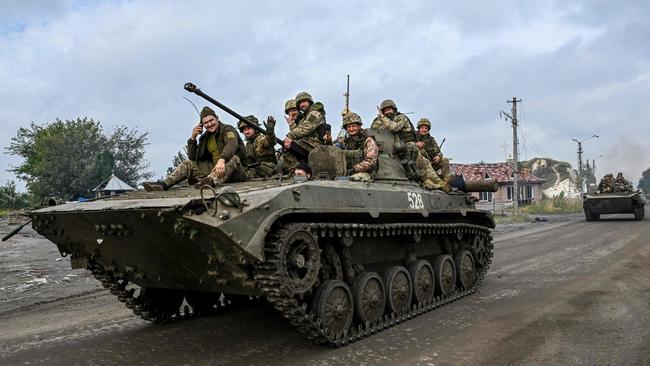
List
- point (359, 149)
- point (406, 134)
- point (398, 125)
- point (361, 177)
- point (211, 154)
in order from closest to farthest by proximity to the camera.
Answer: point (361, 177) → point (211, 154) → point (359, 149) → point (398, 125) → point (406, 134)

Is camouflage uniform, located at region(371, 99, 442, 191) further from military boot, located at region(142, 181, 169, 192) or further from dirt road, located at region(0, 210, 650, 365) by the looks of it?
military boot, located at region(142, 181, 169, 192)

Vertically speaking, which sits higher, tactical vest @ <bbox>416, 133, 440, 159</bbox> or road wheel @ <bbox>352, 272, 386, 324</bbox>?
tactical vest @ <bbox>416, 133, 440, 159</bbox>

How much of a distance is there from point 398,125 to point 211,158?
139 inches

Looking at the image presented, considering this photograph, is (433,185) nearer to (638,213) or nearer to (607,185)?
(638,213)

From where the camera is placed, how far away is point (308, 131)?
8727 mm

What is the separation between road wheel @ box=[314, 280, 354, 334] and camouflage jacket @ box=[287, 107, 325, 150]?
8.18 ft

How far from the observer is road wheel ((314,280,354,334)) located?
22.0ft

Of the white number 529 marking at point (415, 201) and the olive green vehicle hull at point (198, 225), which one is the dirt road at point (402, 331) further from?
the white number 529 marking at point (415, 201)

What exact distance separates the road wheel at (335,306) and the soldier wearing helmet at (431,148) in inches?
224

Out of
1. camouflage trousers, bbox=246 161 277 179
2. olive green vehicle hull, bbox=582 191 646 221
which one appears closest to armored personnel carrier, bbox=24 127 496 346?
camouflage trousers, bbox=246 161 277 179

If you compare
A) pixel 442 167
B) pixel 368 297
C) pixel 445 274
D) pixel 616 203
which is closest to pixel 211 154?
pixel 368 297

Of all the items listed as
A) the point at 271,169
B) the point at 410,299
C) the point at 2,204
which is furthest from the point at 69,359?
the point at 2,204

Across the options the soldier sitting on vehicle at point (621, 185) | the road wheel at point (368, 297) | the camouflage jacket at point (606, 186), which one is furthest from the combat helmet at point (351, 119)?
the soldier sitting on vehicle at point (621, 185)

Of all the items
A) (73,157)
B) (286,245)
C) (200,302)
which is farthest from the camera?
(73,157)
